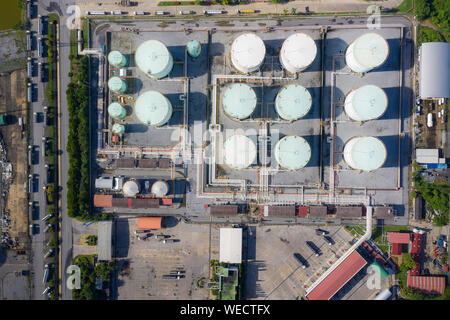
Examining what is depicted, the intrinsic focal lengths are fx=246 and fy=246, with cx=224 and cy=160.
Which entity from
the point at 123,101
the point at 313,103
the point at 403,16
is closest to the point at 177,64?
the point at 123,101

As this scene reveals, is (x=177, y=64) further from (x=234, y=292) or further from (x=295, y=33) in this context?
(x=234, y=292)

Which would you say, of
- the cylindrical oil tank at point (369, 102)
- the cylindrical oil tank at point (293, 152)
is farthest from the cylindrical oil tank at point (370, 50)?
the cylindrical oil tank at point (293, 152)

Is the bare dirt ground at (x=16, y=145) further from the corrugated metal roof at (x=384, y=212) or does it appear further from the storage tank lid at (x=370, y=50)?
the corrugated metal roof at (x=384, y=212)

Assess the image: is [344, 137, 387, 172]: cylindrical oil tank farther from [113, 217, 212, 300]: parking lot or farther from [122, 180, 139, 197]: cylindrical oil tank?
[122, 180, 139, 197]: cylindrical oil tank

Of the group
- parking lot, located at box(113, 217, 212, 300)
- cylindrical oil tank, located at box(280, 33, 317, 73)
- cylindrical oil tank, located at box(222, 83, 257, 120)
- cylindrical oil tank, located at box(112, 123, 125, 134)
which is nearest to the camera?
cylindrical oil tank, located at box(280, 33, 317, 73)

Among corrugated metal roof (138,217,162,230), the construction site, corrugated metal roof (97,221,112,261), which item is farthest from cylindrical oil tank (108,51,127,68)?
corrugated metal roof (97,221,112,261)

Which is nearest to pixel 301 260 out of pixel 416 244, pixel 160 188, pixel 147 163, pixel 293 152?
pixel 293 152
